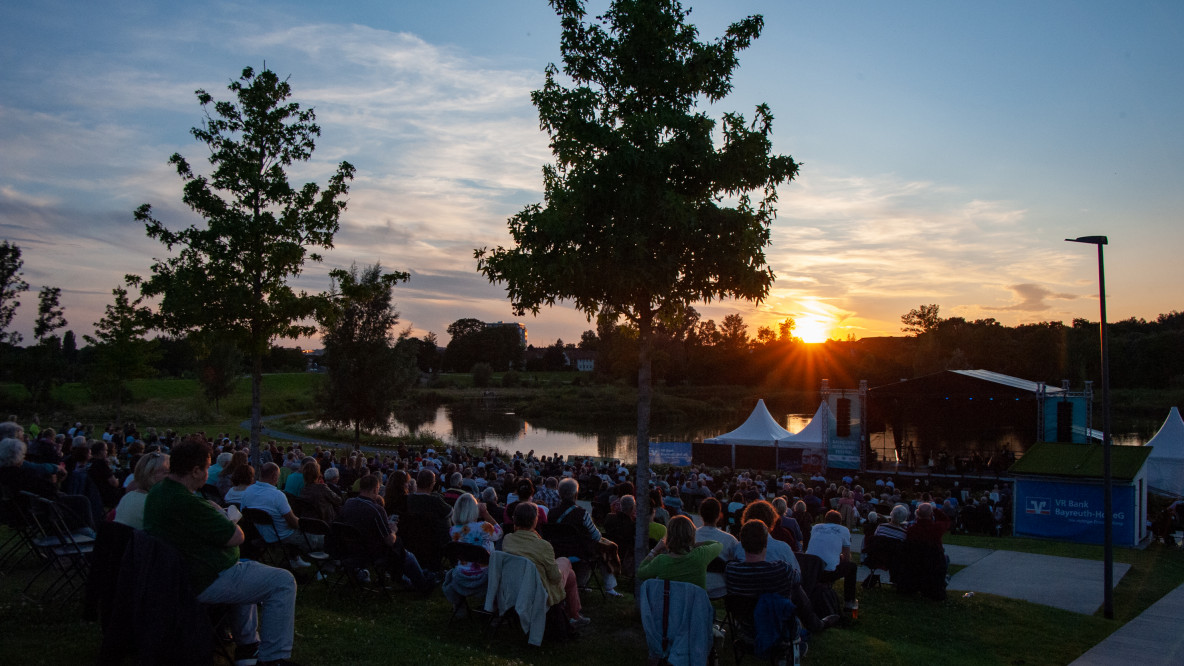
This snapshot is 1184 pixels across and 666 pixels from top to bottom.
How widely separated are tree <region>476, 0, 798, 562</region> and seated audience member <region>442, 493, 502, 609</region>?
1308 mm

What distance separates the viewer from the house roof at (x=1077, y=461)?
1351 cm

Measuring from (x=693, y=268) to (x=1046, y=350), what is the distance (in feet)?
244

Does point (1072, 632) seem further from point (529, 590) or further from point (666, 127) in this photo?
point (666, 127)

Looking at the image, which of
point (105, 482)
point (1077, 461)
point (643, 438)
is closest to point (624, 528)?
point (643, 438)

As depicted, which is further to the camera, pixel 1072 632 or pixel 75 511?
pixel 1072 632

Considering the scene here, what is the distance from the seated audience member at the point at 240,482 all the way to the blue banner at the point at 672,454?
72.3 ft

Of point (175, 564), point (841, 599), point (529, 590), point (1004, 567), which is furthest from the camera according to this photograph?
point (1004, 567)

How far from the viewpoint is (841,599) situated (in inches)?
276

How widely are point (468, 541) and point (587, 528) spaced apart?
972mm

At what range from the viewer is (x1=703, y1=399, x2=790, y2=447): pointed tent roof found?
25.5m

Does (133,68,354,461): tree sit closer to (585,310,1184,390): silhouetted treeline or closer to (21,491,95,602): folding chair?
(21,491,95,602): folding chair

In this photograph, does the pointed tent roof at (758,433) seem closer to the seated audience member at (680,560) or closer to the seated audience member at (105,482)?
the seated audience member at (105,482)

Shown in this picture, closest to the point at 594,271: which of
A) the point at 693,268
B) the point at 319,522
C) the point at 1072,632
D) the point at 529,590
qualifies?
the point at 693,268

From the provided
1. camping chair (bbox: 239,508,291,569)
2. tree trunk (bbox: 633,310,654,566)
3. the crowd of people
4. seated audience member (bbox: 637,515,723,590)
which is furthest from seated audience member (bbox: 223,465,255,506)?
seated audience member (bbox: 637,515,723,590)
